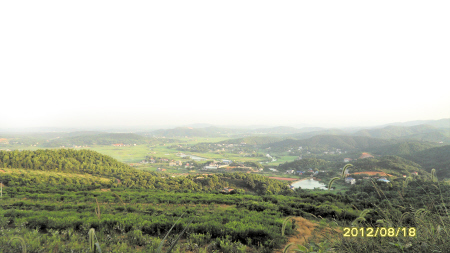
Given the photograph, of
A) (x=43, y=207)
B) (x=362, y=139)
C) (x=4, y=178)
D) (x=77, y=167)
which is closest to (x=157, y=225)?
(x=43, y=207)

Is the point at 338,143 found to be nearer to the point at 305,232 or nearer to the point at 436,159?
the point at 436,159

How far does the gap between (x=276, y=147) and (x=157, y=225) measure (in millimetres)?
116829

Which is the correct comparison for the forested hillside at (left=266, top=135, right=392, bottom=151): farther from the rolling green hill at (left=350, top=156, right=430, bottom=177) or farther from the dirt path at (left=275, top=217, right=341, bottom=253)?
the dirt path at (left=275, top=217, right=341, bottom=253)

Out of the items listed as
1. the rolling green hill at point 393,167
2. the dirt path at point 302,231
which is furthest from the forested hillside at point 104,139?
the dirt path at point 302,231

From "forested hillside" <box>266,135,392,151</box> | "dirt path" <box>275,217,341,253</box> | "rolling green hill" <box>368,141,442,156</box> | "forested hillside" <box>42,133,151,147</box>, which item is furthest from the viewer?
"forested hillside" <box>42,133,151,147</box>

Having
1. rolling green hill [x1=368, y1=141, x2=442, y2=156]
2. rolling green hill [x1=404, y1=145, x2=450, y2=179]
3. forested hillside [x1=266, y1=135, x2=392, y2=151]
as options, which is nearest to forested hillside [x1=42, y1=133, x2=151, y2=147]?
forested hillside [x1=266, y1=135, x2=392, y2=151]

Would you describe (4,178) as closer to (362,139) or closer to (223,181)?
(223,181)
